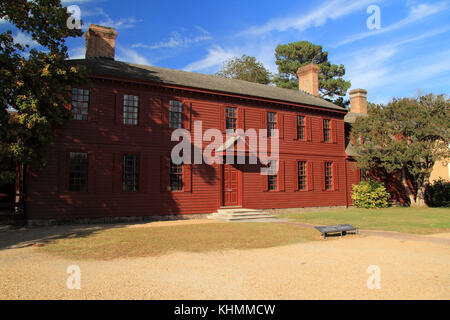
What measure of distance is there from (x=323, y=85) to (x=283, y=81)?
5684 mm

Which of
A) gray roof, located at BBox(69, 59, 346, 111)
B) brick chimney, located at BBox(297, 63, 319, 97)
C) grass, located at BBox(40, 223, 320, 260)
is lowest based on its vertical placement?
grass, located at BBox(40, 223, 320, 260)

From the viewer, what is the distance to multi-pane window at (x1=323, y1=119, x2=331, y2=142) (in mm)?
23203

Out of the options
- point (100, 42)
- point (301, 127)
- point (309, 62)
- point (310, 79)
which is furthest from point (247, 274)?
point (309, 62)

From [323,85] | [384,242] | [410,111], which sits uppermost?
[323,85]

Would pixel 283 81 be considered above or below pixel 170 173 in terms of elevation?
above

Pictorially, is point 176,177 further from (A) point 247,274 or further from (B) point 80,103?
(A) point 247,274

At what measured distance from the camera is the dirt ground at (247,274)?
4.81m

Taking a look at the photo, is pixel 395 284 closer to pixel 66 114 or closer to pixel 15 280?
pixel 15 280

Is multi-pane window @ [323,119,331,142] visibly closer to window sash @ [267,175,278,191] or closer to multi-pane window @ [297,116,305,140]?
multi-pane window @ [297,116,305,140]

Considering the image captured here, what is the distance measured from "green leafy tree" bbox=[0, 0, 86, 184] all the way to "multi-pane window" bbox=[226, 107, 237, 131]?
832 cm

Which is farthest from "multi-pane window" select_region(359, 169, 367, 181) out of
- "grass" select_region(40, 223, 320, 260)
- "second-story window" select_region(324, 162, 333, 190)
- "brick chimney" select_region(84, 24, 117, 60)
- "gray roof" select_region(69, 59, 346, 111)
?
"brick chimney" select_region(84, 24, 117, 60)
